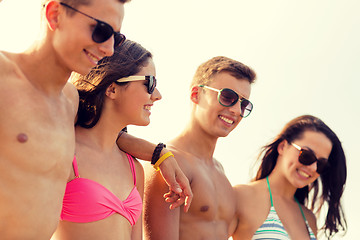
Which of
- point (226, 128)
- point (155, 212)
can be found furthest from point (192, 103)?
point (155, 212)

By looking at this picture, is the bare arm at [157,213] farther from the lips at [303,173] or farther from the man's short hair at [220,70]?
the lips at [303,173]

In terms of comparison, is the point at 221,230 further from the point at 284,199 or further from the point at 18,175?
the point at 18,175

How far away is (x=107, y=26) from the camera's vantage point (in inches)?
129

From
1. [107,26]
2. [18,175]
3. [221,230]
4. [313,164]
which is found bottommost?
[221,230]

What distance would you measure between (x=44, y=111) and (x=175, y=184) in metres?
1.32

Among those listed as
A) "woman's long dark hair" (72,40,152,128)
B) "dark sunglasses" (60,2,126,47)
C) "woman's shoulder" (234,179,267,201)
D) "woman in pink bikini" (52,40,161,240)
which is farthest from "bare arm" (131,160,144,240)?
"woman's shoulder" (234,179,267,201)

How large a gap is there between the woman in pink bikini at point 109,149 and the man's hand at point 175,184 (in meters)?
0.25

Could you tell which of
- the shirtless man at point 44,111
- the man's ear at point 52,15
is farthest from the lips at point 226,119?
the man's ear at point 52,15

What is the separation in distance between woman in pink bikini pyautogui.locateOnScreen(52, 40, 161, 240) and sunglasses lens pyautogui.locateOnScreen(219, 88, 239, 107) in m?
1.14

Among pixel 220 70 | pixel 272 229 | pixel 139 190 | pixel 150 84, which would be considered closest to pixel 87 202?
pixel 139 190

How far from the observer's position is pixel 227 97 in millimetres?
5324

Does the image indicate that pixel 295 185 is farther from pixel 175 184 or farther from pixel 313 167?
pixel 175 184

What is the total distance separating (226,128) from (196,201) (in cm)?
83

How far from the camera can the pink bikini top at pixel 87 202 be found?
3688 mm
